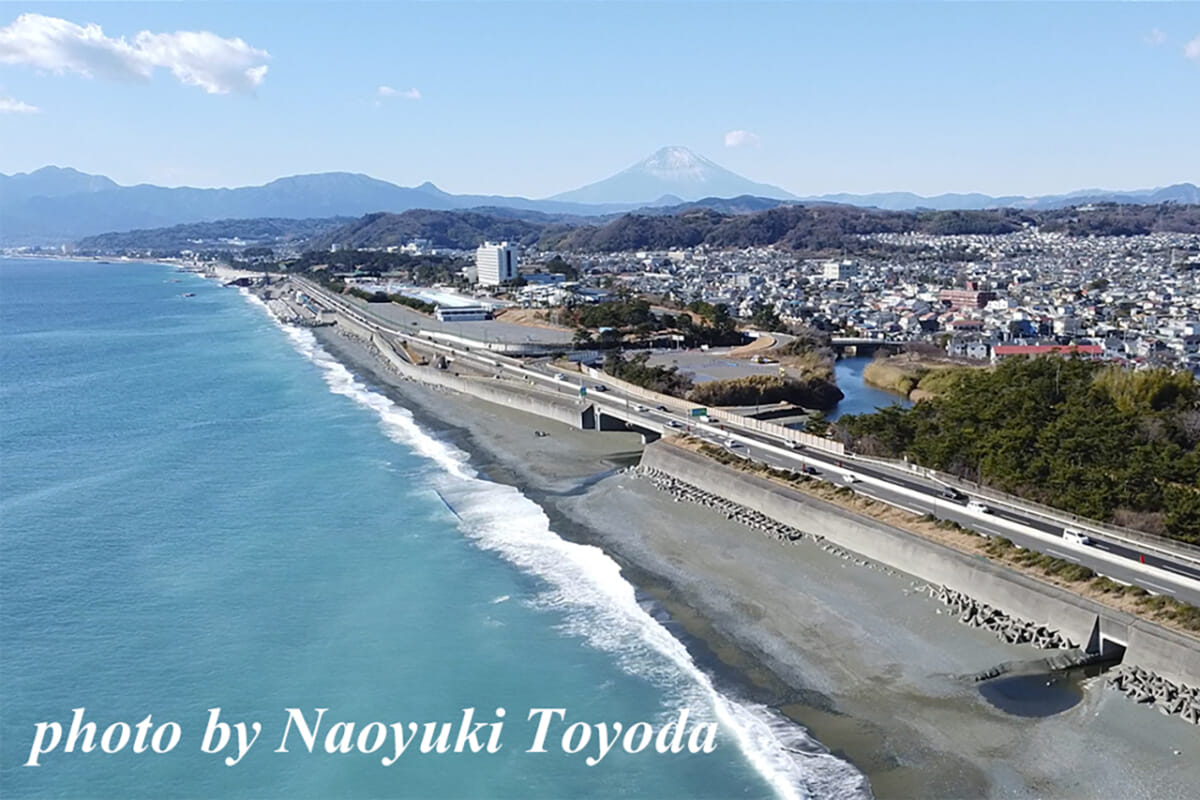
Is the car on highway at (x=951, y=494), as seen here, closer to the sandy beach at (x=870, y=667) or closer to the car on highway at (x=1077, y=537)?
the car on highway at (x=1077, y=537)

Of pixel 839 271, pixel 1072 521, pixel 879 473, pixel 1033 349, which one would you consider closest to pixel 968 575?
pixel 1072 521

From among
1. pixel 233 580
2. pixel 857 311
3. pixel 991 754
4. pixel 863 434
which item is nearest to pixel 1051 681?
pixel 991 754

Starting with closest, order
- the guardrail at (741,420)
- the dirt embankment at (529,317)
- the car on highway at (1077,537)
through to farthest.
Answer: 1. the car on highway at (1077,537)
2. the guardrail at (741,420)
3. the dirt embankment at (529,317)

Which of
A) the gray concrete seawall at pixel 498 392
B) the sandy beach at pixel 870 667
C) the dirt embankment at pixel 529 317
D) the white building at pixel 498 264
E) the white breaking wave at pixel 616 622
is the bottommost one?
the white breaking wave at pixel 616 622

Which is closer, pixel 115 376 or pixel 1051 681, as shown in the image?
pixel 1051 681

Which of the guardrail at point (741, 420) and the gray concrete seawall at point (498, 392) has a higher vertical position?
the guardrail at point (741, 420)

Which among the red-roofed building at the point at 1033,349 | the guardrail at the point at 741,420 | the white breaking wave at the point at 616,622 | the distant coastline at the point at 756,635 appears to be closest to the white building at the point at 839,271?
the red-roofed building at the point at 1033,349

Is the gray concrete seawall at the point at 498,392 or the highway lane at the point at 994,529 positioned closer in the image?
the highway lane at the point at 994,529

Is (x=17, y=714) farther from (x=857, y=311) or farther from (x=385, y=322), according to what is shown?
(x=857, y=311)

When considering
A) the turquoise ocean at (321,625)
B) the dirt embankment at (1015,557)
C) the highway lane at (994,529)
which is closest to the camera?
the turquoise ocean at (321,625)
